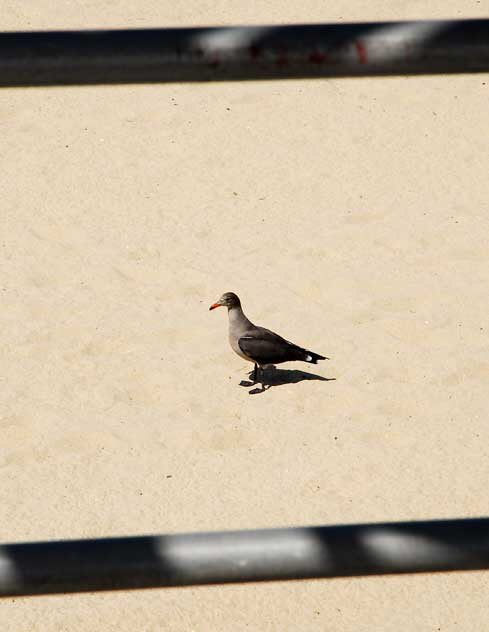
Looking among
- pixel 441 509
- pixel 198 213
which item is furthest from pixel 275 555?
pixel 198 213

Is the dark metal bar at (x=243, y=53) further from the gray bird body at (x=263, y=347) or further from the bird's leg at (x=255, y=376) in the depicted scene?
the bird's leg at (x=255, y=376)

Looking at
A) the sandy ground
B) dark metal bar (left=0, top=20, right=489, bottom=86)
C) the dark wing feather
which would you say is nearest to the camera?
dark metal bar (left=0, top=20, right=489, bottom=86)

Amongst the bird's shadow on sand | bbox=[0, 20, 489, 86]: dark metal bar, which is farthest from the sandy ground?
bbox=[0, 20, 489, 86]: dark metal bar

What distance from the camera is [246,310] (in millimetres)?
8227

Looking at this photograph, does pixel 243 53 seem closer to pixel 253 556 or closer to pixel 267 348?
pixel 253 556

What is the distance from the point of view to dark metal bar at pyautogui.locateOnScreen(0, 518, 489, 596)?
45.8 inches

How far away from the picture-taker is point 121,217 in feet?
30.9

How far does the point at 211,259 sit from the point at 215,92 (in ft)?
9.84

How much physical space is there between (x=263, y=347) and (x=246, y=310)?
37.7 inches

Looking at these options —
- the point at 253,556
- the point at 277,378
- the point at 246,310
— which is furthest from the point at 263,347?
the point at 253,556

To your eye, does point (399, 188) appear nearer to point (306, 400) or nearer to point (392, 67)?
point (306, 400)

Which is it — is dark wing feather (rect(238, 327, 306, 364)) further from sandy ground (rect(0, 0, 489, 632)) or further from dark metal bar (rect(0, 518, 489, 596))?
dark metal bar (rect(0, 518, 489, 596))

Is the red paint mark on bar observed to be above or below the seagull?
below

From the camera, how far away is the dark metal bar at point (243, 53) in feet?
3.62
